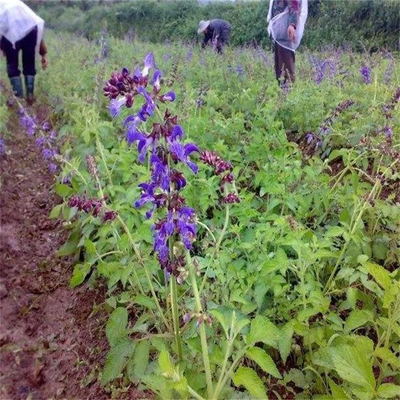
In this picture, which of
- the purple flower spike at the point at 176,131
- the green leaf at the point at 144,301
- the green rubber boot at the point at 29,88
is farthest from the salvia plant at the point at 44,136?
the green rubber boot at the point at 29,88

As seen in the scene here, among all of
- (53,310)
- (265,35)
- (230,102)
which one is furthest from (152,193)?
(265,35)

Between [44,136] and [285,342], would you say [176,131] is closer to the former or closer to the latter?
[285,342]

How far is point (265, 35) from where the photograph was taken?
17.3 metres

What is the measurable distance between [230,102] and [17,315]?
11.2 feet

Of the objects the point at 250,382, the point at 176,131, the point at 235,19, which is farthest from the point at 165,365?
the point at 235,19

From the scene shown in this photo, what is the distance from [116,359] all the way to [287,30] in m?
5.44

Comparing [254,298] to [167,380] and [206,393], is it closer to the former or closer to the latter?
[206,393]

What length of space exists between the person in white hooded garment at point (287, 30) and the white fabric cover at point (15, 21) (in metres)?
4.29

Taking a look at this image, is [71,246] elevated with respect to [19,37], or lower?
elevated

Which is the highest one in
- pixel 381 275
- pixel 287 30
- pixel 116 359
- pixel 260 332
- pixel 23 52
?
pixel 381 275

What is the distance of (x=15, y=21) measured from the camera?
8250 mm

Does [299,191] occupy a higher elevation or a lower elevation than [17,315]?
higher

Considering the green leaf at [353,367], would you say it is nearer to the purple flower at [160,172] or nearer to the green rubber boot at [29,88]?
the purple flower at [160,172]

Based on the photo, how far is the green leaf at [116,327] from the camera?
208 cm
